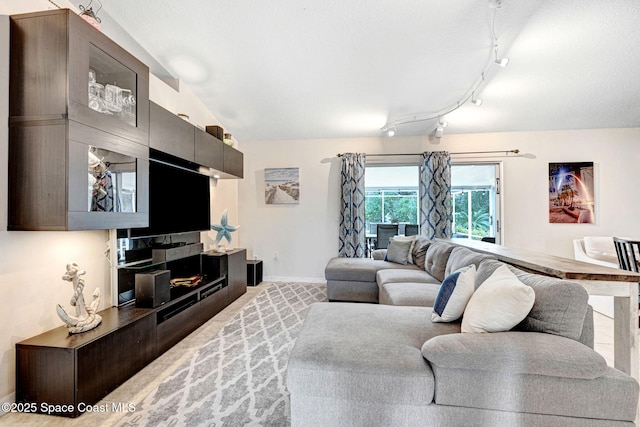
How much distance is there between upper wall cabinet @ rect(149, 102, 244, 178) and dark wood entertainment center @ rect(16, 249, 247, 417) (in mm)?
1432

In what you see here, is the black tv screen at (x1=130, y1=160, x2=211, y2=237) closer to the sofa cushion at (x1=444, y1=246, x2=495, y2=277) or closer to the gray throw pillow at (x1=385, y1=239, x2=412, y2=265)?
the gray throw pillow at (x1=385, y1=239, x2=412, y2=265)

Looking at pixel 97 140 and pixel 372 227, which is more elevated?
pixel 97 140

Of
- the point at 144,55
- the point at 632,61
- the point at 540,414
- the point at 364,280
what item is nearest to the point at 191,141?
the point at 144,55

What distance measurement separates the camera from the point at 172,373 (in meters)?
2.02

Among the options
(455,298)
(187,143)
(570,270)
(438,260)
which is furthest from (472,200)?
(187,143)

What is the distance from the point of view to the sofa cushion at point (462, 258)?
2133 millimetres

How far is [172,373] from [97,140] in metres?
1.70

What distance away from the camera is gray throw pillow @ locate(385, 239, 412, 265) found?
373 cm

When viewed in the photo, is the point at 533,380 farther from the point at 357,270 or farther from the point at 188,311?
the point at 188,311

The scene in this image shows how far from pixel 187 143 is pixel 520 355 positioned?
3.15 metres

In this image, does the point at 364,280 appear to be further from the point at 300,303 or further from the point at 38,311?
the point at 38,311

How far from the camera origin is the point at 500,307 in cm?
140

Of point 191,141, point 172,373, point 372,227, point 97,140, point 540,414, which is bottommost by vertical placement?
point 172,373

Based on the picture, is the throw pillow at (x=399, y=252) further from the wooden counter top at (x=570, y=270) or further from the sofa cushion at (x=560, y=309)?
the sofa cushion at (x=560, y=309)
